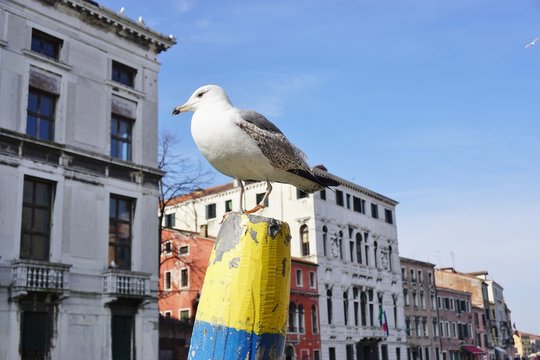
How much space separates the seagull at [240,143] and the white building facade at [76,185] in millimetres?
15449

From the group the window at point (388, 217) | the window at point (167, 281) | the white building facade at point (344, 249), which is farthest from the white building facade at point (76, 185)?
the window at point (388, 217)

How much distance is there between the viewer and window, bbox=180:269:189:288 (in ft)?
124

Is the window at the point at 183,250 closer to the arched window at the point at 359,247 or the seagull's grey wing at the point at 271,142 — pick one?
the arched window at the point at 359,247

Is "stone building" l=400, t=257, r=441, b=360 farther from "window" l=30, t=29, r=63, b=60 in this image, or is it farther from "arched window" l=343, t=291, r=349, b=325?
"window" l=30, t=29, r=63, b=60

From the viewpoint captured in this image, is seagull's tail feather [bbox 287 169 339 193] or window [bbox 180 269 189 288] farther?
window [bbox 180 269 189 288]

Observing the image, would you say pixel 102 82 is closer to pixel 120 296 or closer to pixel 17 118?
pixel 17 118

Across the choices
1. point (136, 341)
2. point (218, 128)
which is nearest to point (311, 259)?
point (136, 341)

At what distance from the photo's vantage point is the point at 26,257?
60.2ft

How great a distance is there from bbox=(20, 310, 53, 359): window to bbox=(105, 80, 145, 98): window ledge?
8046mm

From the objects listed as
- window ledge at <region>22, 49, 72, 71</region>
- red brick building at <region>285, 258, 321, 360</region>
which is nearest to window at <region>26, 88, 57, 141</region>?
window ledge at <region>22, 49, 72, 71</region>

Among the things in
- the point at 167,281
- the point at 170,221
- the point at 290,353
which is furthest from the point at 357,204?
the point at 167,281

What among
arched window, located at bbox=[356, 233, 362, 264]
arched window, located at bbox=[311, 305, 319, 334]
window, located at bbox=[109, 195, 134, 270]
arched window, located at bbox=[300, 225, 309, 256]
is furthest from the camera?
arched window, located at bbox=[356, 233, 362, 264]

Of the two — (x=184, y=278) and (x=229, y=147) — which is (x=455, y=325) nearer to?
(x=184, y=278)

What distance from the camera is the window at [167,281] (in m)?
38.8
